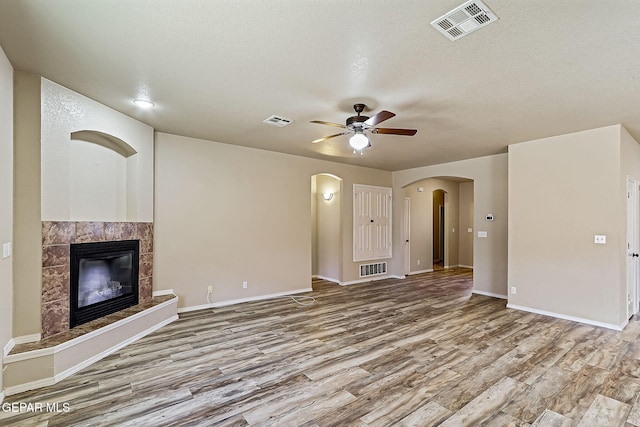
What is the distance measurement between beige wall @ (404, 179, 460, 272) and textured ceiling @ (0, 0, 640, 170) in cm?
477

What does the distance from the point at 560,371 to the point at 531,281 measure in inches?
88.3

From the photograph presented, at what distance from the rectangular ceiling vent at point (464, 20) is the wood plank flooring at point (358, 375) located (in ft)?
8.97

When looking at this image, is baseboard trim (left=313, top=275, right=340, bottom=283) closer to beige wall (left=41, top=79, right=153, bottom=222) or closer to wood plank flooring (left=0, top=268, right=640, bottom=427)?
wood plank flooring (left=0, top=268, right=640, bottom=427)

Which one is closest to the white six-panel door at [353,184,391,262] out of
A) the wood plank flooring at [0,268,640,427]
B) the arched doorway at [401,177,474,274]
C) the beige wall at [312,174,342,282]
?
the beige wall at [312,174,342,282]

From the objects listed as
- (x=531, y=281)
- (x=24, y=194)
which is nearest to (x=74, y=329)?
(x=24, y=194)

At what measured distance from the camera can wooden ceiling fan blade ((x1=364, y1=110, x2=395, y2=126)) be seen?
2936 millimetres

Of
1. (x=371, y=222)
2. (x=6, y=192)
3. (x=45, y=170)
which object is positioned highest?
(x=45, y=170)

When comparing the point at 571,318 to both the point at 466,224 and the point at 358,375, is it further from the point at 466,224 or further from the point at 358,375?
the point at 466,224

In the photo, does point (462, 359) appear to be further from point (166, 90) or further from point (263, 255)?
point (166, 90)

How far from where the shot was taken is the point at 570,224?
4473 millimetres

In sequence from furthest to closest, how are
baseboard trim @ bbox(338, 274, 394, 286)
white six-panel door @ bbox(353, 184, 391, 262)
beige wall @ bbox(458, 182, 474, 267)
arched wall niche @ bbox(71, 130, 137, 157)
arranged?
beige wall @ bbox(458, 182, 474, 267), white six-panel door @ bbox(353, 184, 391, 262), baseboard trim @ bbox(338, 274, 394, 286), arched wall niche @ bbox(71, 130, 137, 157)

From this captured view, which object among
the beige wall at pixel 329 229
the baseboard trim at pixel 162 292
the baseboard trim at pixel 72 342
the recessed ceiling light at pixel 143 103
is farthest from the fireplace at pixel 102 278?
the beige wall at pixel 329 229

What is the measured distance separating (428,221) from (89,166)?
26.7ft

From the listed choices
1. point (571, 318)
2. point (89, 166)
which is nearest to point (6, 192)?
point (89, 166)
